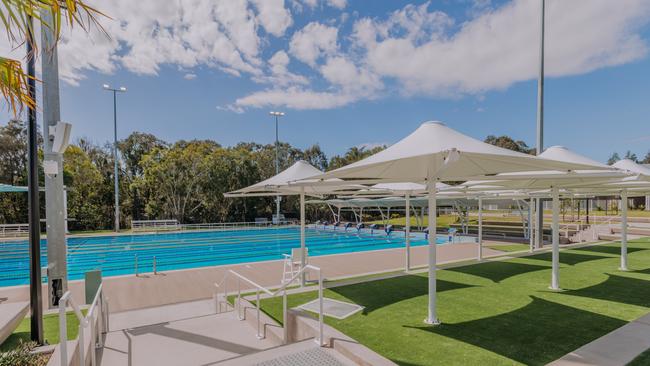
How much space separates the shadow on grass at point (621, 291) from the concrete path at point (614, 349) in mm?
1645

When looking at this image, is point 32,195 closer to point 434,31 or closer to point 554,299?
point 554,299

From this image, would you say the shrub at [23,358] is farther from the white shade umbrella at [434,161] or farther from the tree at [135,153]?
the tree at [135,153]

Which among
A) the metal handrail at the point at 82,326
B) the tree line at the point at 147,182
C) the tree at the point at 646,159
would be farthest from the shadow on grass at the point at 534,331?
the tree at the point at 646,159

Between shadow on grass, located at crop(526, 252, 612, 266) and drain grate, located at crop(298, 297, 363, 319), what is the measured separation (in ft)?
24.5

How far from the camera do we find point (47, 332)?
218 inches

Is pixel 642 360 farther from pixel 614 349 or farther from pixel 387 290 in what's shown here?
pixel 387 290

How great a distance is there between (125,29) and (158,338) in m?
5.31

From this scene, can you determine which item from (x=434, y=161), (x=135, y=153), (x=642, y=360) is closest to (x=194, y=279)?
(x=434, y=161)

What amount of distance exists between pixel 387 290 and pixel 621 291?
4.59 meters

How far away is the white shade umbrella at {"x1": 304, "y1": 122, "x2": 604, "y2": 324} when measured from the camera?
4.07m

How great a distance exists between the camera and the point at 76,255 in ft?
57.6

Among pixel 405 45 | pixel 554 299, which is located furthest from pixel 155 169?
pixel 554 299

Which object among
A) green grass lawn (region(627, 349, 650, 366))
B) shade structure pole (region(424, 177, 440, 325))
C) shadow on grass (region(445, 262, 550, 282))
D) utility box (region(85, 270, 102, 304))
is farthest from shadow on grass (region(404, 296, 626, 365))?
utility box (region(85, 270, 102, 304))

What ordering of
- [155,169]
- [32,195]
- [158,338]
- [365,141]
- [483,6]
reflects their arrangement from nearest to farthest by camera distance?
[32,195]
[158,338]
[483,6]
[155,169]
[365,141]
